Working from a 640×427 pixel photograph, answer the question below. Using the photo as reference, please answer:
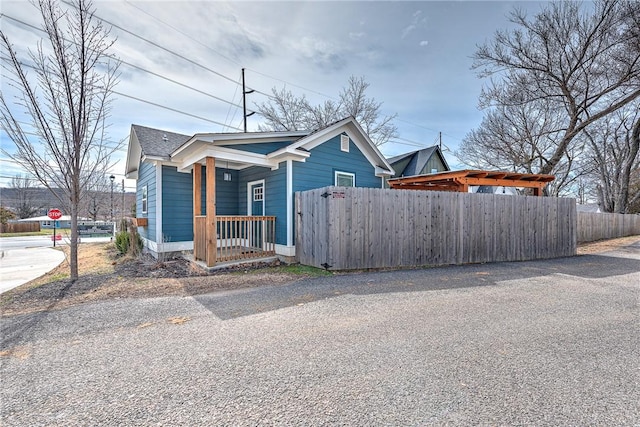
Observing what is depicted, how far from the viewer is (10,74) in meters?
5.30

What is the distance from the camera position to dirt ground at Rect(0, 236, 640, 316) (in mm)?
4559

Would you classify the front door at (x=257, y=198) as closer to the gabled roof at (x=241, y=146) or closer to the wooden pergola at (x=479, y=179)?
the gabled roof at (x=241, y=146)

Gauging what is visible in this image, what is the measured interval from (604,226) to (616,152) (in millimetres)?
10611

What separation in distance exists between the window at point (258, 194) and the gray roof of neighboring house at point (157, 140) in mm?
2693

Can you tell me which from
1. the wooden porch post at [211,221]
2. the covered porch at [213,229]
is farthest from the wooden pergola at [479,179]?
the wooden porch post at [211,221]

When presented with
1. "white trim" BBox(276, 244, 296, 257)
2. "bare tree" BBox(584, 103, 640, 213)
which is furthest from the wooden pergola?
"bare tree" BBox(584, 103, 640, 213)

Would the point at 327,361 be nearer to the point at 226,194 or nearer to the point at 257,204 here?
the point at 257,204

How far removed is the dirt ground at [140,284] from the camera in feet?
15.0

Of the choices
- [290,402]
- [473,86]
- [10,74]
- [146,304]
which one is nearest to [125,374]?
[290,402]

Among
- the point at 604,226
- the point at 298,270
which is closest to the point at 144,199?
the point at 298,270

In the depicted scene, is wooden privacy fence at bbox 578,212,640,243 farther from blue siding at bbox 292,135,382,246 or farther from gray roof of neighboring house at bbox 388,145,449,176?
blue siding at bbox 292,135,382,246

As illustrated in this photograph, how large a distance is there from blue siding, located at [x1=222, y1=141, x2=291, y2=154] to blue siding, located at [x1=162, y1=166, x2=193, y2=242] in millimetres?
A: 2698

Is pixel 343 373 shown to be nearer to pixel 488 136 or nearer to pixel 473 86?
pixel 473 86

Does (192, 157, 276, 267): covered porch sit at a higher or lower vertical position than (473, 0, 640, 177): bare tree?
lower
